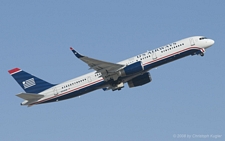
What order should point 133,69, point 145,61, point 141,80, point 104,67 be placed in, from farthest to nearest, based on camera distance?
1. point 141,80
2. point 145,61
3. point 104,67
4. point 133,69

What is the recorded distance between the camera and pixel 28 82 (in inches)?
3386

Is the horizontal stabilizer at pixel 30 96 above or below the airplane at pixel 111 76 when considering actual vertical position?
below

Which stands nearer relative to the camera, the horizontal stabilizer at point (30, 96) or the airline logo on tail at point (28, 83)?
the horizontal stabilizer at point (30, 96)

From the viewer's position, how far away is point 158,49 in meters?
79.8

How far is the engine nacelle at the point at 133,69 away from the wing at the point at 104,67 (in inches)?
32.6

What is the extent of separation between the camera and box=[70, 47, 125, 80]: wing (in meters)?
76.1

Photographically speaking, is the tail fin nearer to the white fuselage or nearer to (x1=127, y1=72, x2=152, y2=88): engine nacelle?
the white fuselage

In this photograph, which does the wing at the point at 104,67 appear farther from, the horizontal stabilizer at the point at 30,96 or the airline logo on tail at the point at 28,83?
the airline logo on tail at the point at 28,83

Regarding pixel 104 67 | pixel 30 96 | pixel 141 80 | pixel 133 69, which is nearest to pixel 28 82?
pixel 30 96

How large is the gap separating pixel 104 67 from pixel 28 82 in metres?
15.6

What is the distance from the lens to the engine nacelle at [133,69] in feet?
258

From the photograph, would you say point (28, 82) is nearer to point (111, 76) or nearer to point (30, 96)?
point (30, 96)

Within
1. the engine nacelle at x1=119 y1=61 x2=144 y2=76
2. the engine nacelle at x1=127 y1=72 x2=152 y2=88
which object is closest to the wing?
the engine nacelle at x1=119 y1=61 x2=144 y2=76

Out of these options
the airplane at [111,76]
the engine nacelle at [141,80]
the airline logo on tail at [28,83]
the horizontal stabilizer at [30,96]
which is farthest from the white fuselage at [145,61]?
the airline logo on tail at [28,83]
